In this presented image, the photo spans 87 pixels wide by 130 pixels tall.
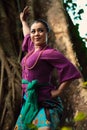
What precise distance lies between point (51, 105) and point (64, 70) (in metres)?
0.25

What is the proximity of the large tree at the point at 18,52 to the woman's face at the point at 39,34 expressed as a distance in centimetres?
86

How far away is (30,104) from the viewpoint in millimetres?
2783

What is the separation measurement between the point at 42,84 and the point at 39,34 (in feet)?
1.13

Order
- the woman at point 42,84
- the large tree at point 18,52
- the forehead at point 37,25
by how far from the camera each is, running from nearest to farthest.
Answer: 1. the woman at point 42,84
2. the forehead at point 37,25
3. the large tree at point 18,52

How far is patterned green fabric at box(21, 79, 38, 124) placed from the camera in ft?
8.98

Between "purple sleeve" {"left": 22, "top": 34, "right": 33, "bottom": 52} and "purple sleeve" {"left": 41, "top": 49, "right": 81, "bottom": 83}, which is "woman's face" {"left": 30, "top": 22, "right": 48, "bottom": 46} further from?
"purple sleeve" {"left": 22, "top": 34, "right": 33, "bottom": 52}

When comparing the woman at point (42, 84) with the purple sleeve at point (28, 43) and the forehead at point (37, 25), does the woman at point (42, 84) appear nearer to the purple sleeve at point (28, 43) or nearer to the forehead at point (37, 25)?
the forehead at point (37, 25)

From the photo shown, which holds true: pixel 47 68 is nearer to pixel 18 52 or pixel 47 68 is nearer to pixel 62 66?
pixel 62 66

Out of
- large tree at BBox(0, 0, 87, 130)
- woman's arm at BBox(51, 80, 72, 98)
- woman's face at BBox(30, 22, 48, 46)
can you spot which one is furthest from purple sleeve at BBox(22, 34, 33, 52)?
large tree at BBox(0, 0, 87, 130)

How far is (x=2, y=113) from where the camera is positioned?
12.3 feet

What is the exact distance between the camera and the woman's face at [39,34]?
9.29 feet

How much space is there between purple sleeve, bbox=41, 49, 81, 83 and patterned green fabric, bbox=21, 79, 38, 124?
0.17 meters

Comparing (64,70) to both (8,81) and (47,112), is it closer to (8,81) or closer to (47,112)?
(47,112)

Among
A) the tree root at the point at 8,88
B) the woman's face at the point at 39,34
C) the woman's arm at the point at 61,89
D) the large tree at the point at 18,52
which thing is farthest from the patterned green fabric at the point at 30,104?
the tree root at the point at 8,88
